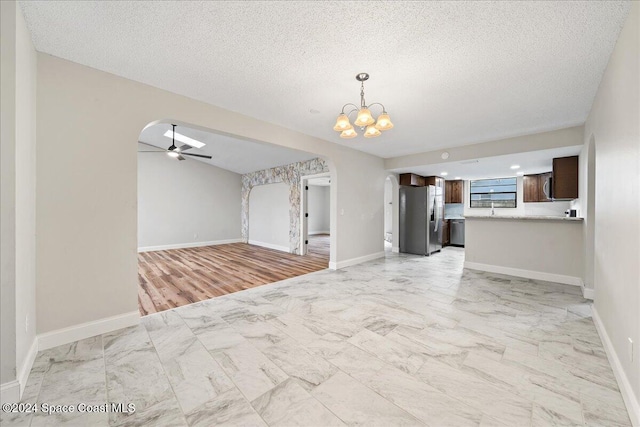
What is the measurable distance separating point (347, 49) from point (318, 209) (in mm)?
9976

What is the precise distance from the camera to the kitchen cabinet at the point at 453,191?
8.19 m

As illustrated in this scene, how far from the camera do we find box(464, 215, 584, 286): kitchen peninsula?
3967mm

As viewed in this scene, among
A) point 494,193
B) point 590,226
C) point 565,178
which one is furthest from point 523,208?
point 590,226

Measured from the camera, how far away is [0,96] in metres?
1.55

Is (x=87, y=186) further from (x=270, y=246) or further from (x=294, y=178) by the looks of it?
(x=270, y=246)

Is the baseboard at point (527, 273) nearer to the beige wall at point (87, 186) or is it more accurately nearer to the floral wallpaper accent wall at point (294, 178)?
the floral wallpaper accent wall at point (294, 178)

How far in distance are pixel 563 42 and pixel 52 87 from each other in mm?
4377

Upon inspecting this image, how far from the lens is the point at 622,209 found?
1.75m

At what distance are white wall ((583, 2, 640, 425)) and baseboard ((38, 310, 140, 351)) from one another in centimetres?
392

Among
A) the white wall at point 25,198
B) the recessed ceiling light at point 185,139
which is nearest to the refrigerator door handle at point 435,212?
the recessed ceiling light at point 185,139

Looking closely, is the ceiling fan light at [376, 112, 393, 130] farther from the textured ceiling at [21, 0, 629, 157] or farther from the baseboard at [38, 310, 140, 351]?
the baseboard at [38, 310, 140, 351]

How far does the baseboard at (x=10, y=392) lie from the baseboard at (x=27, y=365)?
4 centimetres

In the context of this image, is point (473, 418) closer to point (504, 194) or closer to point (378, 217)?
point (378, 217)

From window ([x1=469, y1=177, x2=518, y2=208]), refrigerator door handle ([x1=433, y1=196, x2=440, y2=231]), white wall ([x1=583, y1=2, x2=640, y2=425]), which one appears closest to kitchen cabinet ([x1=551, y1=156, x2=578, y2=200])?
refrigerator door handle ([x1=433, y1=196, x2=440, y2=231])
